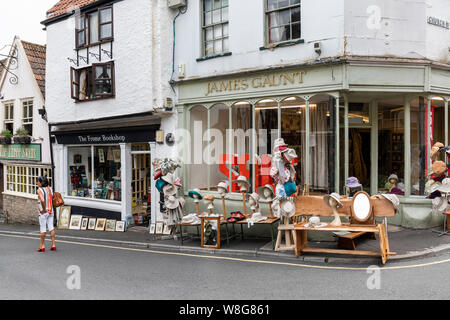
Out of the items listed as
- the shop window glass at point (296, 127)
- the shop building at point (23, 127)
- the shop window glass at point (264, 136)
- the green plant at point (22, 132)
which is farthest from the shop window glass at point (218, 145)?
the green plant at point (22, 132)

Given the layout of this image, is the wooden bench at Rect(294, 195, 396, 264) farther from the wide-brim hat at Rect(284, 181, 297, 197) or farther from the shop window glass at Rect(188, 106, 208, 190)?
the shop window glass at Rect(188, 106, 208, 190)

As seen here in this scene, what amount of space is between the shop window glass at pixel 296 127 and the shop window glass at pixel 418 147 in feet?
8.99

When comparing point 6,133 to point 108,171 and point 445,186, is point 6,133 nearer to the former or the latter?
point 108,171

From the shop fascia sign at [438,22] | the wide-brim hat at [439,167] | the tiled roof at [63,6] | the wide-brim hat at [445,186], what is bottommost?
the wide-brim hat at [445,186]

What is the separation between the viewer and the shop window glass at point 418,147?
10812 mm

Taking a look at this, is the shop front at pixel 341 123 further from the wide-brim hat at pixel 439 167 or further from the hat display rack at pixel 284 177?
the hat display rack at pixel 284 177

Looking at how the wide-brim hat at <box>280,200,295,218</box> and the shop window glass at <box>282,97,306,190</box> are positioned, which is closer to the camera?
the wide-brim hat at <box>280,200,295,218</box>

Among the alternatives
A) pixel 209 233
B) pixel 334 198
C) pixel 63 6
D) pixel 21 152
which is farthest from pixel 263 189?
pixel 21 152

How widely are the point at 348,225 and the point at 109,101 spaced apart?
30.3 feet

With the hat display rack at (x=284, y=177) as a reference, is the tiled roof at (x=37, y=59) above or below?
above

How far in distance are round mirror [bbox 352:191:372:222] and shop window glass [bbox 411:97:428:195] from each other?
10.1 feet

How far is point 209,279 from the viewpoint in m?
7.68

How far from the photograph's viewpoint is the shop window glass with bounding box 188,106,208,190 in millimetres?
13047

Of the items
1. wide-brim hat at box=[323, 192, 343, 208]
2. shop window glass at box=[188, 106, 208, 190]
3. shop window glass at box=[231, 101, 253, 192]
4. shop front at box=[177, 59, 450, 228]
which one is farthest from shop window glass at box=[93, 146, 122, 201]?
wide-brim hat at box=[323, 192, 343, 208]
